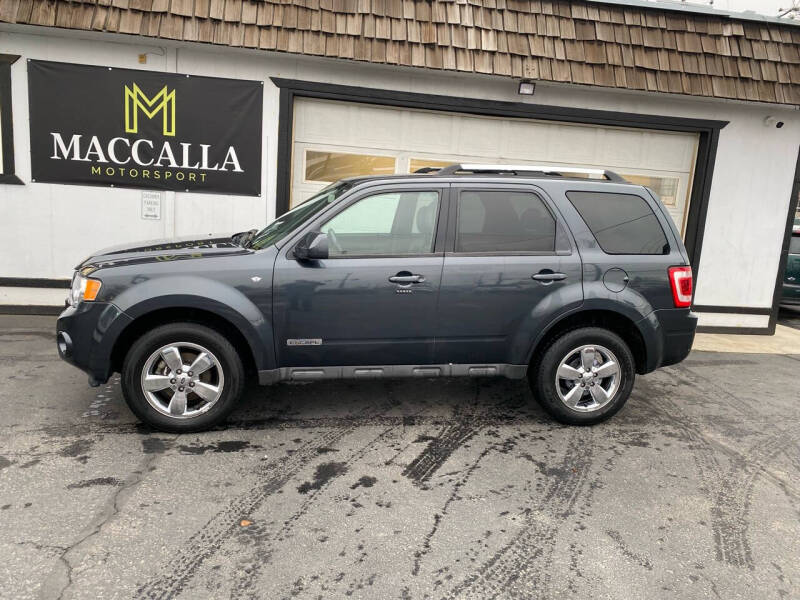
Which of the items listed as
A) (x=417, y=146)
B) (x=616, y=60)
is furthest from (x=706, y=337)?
(x=417, y=146)

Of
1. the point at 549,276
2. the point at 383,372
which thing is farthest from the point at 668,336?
the point at 383,372

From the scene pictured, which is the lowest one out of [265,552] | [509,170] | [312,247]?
[265,552]

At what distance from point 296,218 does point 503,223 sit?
1551 mm

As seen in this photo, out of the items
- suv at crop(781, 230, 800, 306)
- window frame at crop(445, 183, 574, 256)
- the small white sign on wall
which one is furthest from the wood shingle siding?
suv at crop(781, 230, 800, 306)

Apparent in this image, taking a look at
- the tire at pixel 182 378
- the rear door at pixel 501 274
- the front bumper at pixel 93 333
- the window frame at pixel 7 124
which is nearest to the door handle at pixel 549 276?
the rear door at pixel 501 274

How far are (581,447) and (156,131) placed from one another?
5.99 metres

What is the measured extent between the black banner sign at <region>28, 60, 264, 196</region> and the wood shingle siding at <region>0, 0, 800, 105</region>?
0.69 meters

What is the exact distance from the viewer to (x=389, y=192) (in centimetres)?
450

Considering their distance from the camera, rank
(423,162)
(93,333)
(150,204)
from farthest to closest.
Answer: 1. (423,162)
2. (150,204)
3. (93,333)

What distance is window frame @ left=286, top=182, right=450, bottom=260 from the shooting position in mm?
4332

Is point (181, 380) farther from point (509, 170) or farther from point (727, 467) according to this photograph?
point (727, 467)

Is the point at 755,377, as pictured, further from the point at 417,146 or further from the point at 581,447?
the point at 417,146

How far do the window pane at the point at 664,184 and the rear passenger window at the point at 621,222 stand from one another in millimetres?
4258

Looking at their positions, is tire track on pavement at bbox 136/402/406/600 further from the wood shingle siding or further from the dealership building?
the wood shingle siding
